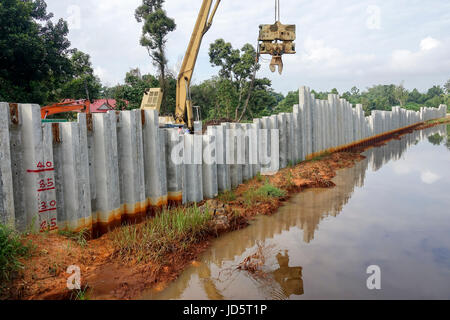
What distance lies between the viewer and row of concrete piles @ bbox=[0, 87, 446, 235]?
502cm

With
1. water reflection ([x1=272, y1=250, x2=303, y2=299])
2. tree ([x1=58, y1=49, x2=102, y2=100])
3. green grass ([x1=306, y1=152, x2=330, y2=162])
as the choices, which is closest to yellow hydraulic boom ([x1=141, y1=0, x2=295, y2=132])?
green grass ([x1=306, y1=152, x2=330, y2=162])

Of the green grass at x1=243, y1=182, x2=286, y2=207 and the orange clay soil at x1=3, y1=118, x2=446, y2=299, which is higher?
the green grass at x1=243, y1=182, x2=286, y2=207

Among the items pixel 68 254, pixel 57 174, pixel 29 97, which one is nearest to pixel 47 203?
pixel 57 174

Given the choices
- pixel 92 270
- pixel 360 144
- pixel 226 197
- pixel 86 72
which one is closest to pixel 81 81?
pixel 86 72

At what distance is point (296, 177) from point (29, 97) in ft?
50.3

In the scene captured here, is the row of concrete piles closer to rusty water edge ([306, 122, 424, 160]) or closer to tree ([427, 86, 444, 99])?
rusty water edge ([306, 122, 424, 160])

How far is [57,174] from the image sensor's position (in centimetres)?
545

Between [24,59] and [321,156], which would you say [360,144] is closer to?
[321,156]

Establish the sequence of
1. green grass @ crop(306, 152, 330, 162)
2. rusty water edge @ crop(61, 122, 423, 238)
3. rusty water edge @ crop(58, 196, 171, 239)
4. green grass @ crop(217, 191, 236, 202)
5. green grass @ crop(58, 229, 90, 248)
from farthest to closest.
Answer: green grass @ crop(306, 152, 330, 162) → green grass @ crop(217, 191, 236, 202) → rusty water edge @ crop(61, 122, 423, 238) → rusty water edge @ crop(58, 196, 171, 239) → green grass @ crop(58, 229, 90, 248)

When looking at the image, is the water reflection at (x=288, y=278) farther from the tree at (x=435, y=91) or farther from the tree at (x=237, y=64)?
the tree at (x=435, y=91)

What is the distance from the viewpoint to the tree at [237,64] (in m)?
32.6

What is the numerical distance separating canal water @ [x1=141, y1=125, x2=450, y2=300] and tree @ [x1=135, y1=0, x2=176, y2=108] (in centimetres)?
2439

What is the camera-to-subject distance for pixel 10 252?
4305 mm
